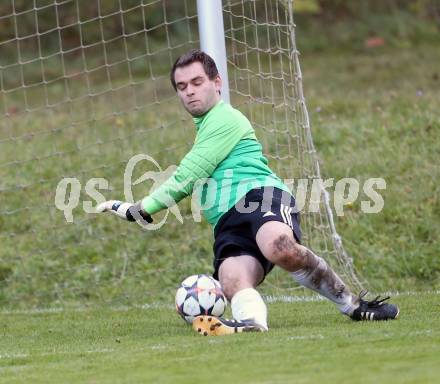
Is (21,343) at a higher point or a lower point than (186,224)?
lower

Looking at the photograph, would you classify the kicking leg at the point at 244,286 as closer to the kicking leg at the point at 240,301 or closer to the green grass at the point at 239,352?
the kicking leg at the point at 240,301

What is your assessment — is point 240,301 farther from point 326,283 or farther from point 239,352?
point 239,352

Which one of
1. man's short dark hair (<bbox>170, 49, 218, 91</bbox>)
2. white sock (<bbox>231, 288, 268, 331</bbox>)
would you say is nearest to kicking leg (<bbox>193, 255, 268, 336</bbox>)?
white sock (<bbox>231, 288, 268, 331</bbox>)

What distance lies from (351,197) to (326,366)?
16.7 ft

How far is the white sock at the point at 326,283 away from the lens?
5746mm

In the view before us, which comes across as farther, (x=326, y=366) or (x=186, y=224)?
(x=186, y=224)

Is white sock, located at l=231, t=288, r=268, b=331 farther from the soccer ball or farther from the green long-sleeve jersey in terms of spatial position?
the green long-sleeve jersey

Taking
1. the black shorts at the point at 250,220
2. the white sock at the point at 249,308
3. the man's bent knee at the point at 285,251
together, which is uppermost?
the black shorts at the point at 250,220

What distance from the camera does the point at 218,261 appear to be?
5863mm

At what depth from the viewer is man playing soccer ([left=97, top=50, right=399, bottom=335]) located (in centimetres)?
560

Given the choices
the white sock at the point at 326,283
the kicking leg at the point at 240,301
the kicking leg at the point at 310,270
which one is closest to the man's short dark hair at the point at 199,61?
the kicking leg at the point at 310,270

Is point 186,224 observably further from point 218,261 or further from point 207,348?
point 207,348

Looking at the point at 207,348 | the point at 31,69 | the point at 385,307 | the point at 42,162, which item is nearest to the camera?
the point at 207,348

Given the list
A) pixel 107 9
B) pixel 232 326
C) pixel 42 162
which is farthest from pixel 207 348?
pixel 107 9
